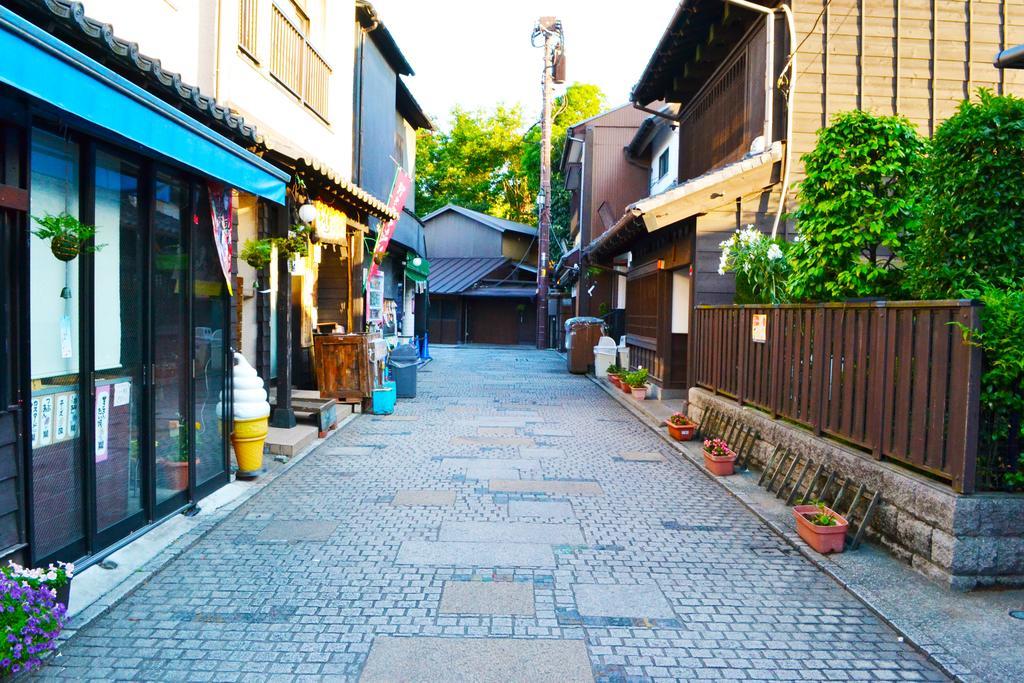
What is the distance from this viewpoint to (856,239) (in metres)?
6.93

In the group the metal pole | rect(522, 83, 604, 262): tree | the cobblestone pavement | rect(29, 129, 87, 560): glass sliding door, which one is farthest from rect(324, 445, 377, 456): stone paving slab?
rect(522, 83, 604, 262): tree

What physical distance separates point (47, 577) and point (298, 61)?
9.04 metres

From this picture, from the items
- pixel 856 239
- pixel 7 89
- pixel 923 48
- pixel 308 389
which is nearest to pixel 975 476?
pixel 856 239

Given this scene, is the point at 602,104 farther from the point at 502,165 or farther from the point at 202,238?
the point at 202,238

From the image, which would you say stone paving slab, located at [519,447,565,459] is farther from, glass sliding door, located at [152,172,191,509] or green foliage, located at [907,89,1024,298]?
green foliage, located at [907,89,1024,298]

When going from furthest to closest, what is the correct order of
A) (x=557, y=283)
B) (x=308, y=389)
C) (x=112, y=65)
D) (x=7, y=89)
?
(x=557, y=283), (x=308, y=389), (x=112, y=65), (x=7, y=89)

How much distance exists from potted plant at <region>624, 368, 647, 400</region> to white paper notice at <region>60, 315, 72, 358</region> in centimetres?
1053

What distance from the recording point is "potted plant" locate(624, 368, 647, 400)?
44.5 feet

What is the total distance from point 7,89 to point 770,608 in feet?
16.3

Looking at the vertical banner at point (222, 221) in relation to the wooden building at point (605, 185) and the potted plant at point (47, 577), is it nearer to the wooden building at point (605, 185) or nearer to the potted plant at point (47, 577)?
the potted plant at point (47, 577)

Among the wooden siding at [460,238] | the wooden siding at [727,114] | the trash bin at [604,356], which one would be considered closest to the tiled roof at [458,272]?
the wooden siding at [460,238]

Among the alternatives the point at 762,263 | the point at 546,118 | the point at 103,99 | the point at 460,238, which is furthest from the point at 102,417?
the point at 460,238

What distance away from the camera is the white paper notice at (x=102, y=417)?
A: 463cm

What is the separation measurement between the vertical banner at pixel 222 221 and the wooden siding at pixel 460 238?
29.3m
